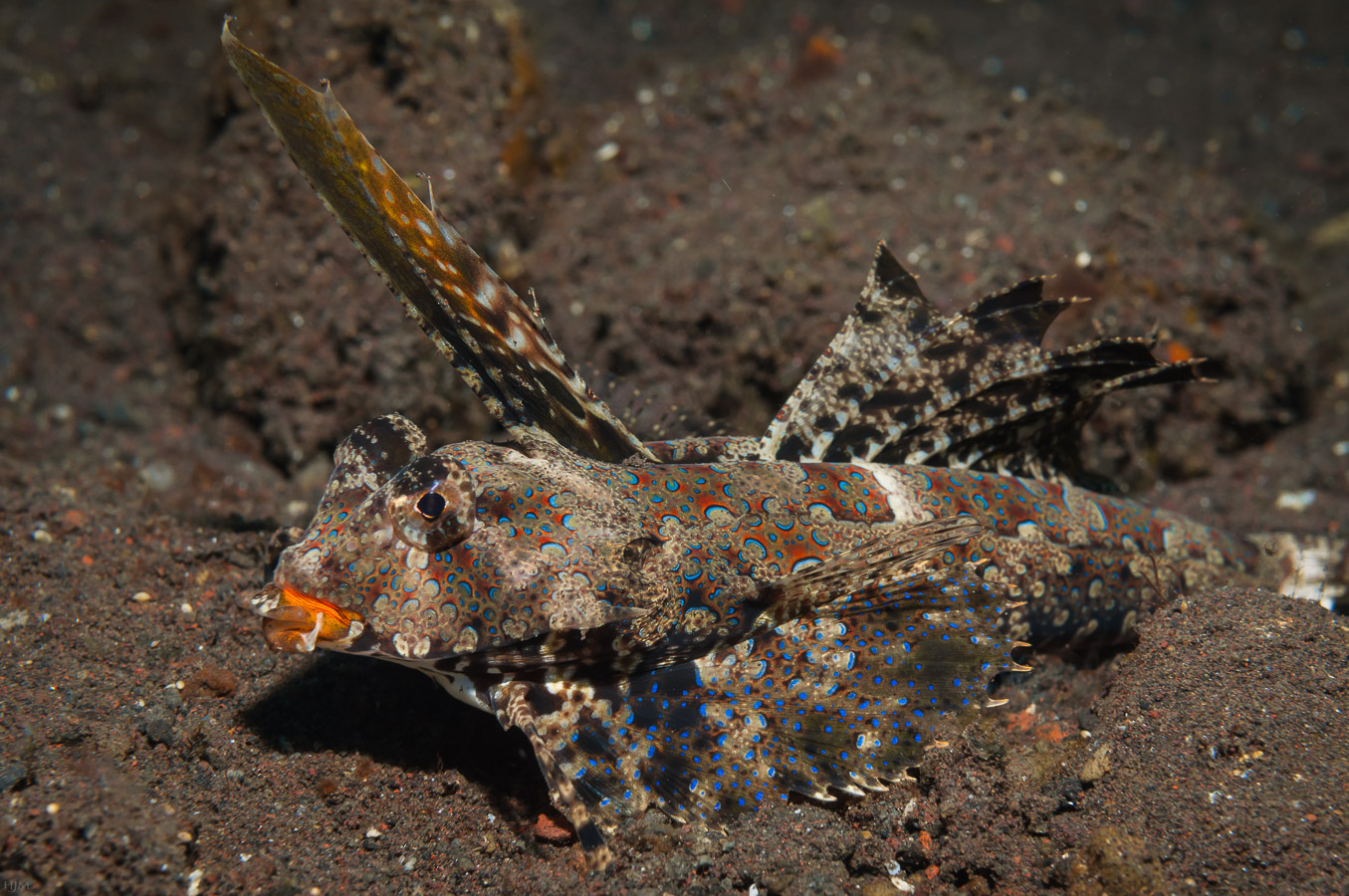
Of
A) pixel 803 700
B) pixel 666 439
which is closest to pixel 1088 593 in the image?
pixel 803 700

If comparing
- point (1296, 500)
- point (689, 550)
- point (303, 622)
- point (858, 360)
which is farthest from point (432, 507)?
point (1296, 500)

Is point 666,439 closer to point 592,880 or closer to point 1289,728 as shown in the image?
point 592,880

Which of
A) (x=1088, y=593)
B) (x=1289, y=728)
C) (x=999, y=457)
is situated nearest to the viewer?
(x=1289, y=728)

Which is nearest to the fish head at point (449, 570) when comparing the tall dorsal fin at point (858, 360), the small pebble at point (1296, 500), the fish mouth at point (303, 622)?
the fish mouth at point (303, 622)

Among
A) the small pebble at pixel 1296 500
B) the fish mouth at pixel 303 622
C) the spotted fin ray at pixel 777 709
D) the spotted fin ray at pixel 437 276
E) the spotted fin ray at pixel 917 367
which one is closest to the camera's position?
the spotted fin ray at pixel 437 276

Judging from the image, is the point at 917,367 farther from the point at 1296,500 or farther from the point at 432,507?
the point at 1296,500

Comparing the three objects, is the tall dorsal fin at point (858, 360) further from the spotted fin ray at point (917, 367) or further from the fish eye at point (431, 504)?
the fish eye at point (431, 504)

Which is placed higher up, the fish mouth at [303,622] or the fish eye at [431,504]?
the fish eye at [431,504]

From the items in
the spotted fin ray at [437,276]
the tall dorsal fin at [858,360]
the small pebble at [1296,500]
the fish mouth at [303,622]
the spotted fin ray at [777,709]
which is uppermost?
the small pebble at [1296,500]
